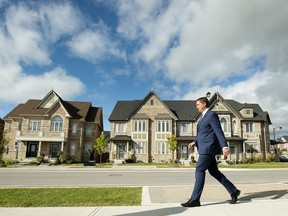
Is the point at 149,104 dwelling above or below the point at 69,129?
above

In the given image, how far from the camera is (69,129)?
3756 cm

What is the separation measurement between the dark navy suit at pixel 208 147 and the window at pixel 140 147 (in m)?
31.4

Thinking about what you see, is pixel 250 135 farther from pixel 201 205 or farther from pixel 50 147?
pixel 201 205

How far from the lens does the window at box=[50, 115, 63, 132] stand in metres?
36.7

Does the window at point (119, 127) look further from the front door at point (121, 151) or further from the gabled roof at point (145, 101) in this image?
the front door at point (121, 151)

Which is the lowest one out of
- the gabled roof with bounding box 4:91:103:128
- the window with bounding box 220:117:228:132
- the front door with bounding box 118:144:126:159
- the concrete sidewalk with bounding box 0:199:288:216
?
the concrete sidewalk with bounding box 0:199:288:216

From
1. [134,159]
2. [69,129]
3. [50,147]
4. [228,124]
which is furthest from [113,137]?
[228,124]

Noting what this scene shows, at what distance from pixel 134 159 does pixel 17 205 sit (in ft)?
102

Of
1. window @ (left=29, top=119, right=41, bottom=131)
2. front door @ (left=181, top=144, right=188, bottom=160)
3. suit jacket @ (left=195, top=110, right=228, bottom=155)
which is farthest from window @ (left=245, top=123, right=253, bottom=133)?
suit jacket @ (left=195, top=110, right=228, bottom=155)

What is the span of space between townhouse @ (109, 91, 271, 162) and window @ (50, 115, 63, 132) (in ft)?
23.5

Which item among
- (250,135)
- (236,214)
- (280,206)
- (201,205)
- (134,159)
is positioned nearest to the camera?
(236,214)

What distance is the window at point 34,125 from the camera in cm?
3666

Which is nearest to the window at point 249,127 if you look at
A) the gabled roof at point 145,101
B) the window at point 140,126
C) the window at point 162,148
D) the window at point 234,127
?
the window at point 234,127

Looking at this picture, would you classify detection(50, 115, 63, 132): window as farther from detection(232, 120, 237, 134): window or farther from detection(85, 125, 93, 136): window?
detection(232, 120, 237, 134): window
